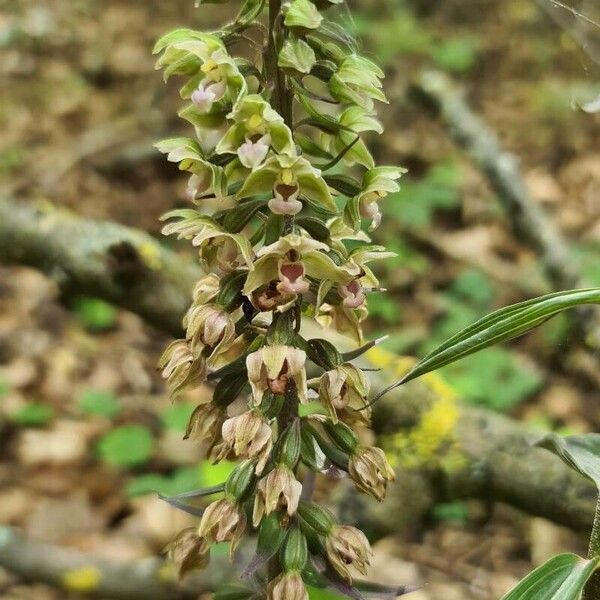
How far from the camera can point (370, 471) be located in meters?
1.45

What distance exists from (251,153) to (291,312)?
11.1 inches

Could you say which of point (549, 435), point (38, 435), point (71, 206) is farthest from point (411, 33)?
point (549, 435)

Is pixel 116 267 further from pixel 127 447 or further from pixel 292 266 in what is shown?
pixel 292 266

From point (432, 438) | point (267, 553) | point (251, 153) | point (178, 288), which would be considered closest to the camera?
point (251, 153)

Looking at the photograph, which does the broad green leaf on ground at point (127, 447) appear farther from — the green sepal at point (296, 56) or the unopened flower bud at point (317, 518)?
the green sepal at point (296, 56)

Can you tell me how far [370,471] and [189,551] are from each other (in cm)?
35

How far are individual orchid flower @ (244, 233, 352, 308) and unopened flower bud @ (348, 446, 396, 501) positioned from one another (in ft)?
0.99

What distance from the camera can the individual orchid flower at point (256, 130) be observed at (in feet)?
4.36

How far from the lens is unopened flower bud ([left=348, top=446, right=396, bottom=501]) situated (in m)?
1.45

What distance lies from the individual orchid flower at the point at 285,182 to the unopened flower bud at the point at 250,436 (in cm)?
34

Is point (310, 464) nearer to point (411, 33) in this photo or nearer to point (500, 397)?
point (500, 397)

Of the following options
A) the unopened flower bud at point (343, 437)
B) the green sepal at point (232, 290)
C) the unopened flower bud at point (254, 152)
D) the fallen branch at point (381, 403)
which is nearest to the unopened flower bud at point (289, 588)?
the unopened flower bud at point (343, 437)

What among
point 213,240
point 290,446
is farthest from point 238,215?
point 290,446

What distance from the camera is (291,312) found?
1.46m
